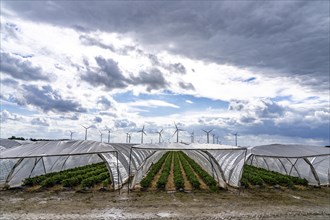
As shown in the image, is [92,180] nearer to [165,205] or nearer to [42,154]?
[42,154]

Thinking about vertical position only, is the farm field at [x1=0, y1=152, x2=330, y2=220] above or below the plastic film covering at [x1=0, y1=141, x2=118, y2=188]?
below

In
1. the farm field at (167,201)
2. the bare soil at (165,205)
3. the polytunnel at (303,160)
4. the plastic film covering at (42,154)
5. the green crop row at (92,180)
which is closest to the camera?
the bare soil at (165,205)

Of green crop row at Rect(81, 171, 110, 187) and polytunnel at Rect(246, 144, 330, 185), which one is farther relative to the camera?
polytunnel at Rect(246, 144, 330, 185)

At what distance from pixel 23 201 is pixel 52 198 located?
1.53m

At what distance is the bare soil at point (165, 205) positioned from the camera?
1362 centimetres

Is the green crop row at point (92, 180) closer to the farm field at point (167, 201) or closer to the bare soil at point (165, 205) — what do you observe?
the farm field at point (167, 201)

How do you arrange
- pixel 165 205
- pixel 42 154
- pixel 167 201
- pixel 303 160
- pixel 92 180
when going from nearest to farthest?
1. pixel 165 205
2. pixel 167 201
3. pixel 42 154
4. pixel 92 180
5. pixel 303 160

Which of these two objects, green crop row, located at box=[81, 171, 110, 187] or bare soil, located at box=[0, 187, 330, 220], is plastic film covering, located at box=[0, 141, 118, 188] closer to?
green crop row, located at box=[81, 171, 110, 187]

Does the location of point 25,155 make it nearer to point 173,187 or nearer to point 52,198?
A: point 52,198

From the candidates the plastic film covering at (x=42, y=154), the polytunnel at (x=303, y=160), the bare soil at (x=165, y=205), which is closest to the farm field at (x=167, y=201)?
the bare soil at (x=165, y=205)

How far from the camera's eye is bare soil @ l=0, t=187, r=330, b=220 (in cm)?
1362

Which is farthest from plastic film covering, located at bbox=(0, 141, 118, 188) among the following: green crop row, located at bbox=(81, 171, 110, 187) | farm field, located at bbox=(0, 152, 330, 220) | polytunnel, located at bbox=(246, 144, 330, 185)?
polytunnel, located at bbox=(246, 144, 330, 185)

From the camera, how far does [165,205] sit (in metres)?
15.6

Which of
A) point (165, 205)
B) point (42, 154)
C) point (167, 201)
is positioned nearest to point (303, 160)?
point (167, 201)
